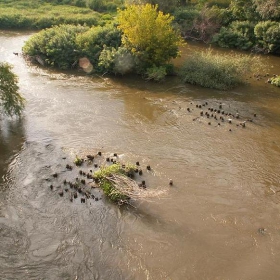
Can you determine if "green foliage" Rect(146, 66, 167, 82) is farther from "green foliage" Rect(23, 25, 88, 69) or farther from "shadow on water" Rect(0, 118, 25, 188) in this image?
"shadow on water" Rect(0, 118, 25, 188)

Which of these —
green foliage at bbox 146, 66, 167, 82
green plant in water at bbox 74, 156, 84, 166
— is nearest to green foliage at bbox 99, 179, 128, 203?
green plant in water at bbox 74, 156, 84, 166

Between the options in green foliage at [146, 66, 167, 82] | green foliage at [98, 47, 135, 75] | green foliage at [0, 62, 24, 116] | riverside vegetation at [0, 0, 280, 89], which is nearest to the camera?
green foliage at [0, 62, 24, 116]

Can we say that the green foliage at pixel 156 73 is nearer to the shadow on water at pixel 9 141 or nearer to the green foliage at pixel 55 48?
the green foliage at pixel 55 48

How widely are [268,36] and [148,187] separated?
25.3 metres

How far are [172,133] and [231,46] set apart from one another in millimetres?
20757

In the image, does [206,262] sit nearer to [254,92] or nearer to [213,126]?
[213,126]

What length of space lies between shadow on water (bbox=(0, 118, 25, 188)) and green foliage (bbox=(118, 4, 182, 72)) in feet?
35.7

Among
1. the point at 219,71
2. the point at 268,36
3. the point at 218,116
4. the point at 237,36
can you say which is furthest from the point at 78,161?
the point at 237,36

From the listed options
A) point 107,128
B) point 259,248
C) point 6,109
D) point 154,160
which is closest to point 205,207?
point 259,248

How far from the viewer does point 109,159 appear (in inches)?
691

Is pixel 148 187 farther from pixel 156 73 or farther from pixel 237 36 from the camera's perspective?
pixel 237 36

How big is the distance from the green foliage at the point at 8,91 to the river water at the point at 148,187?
1132 mm

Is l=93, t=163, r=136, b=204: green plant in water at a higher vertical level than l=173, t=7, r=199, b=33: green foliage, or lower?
lower

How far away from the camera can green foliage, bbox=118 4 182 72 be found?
2617 cm
